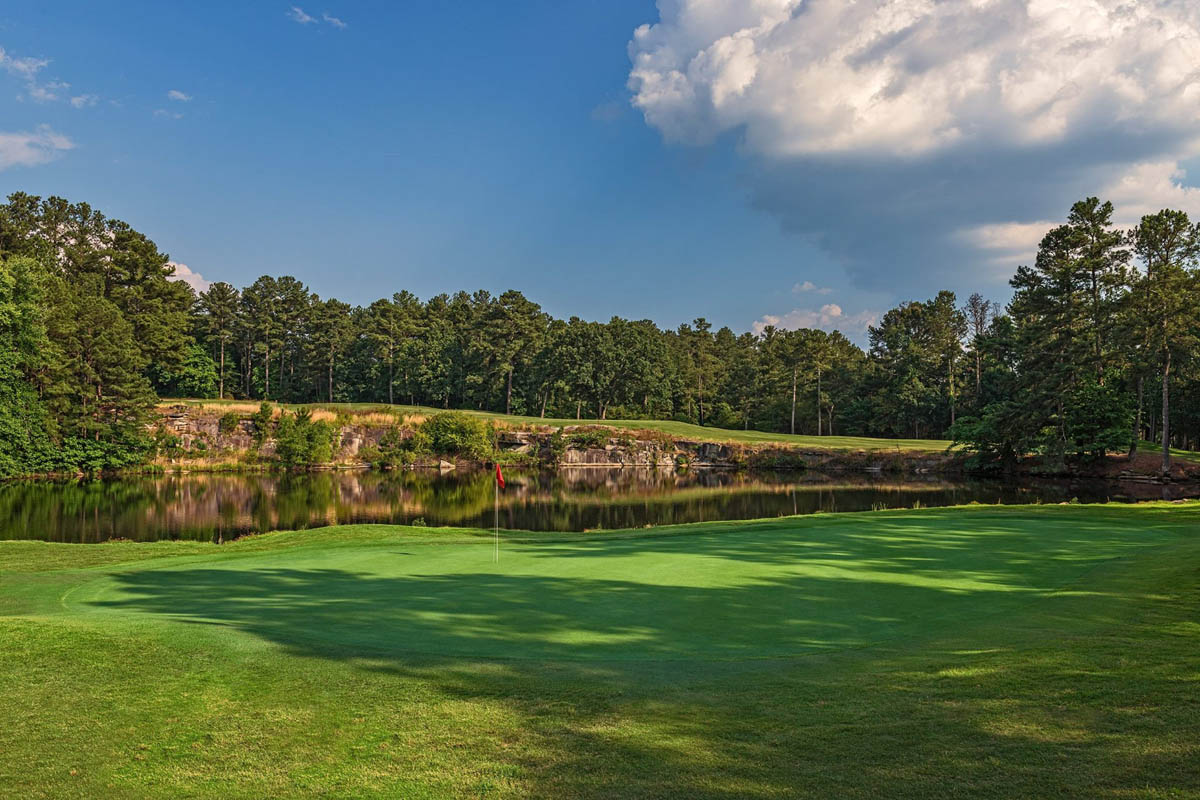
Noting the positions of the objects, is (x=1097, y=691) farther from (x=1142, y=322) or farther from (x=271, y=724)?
(x=1142, y=322)

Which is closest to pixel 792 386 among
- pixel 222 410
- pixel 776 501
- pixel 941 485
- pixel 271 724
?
pixel 941 485

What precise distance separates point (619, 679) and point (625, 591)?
3383 millimetres

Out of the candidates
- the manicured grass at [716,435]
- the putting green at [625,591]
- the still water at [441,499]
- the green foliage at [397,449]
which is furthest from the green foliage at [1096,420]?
the green foliage at [397,449]

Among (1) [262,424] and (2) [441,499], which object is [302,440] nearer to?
(1) [262,424]

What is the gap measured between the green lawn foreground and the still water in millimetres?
15904

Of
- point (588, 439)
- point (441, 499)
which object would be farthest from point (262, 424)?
point (588, 439)

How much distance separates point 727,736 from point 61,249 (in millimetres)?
80253

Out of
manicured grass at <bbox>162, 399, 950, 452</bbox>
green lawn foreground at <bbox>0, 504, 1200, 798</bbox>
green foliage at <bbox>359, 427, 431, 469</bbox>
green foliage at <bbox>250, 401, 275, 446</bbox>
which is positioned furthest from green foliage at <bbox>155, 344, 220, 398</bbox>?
green lawn foreground at <bbox>0, 504, 1200, 798</bbox>

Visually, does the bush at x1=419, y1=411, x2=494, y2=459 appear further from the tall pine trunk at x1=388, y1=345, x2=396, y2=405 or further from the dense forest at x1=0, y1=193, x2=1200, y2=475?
the tall pine trunk at x1=388, y1=345, x2=396, y2=405

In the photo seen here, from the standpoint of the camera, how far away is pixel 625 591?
9.46m

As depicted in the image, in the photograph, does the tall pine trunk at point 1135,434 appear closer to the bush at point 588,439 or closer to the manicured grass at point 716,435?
the manicured grass at point 716,435

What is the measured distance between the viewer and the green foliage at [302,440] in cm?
5122

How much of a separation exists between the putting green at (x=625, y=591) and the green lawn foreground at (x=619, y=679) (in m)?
0.06

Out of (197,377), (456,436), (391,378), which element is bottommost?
(456,436)
